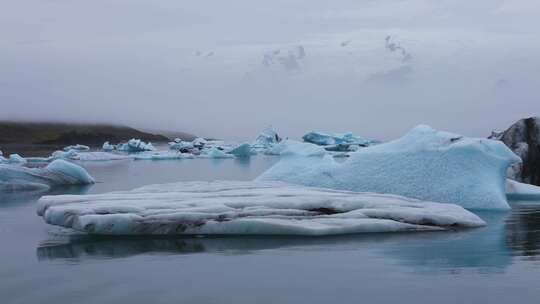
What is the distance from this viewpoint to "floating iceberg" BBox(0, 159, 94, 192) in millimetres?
18094

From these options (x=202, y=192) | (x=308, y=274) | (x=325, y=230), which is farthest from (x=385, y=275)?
(x=202, y=192)

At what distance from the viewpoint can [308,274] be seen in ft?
21.7

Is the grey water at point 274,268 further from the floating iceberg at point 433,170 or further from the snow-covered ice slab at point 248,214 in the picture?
the floating iceberg at point 433,170

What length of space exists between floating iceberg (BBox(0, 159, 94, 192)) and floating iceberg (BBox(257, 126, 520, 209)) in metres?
8.46

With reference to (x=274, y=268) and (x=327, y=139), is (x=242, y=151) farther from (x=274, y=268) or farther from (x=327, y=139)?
(x=274, y=268)

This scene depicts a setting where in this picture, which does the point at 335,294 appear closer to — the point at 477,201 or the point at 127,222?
the point at 127,222

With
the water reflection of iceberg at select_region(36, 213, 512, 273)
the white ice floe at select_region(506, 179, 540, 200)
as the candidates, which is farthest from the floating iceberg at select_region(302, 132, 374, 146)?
the water reflection of iceberg at select_region(36, 213, 512, 273)

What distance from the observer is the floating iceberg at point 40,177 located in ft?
59.4

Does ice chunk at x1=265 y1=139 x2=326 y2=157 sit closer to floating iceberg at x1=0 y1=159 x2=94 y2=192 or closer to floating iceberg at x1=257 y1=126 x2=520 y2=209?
floating iceberg at x1=257 y1=126 x2=520 y2=209

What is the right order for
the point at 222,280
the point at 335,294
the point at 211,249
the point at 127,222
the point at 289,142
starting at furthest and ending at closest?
the point at 289,142, the point at 127,222, the point at 211,249, the point at 222,280, the point at 335,294

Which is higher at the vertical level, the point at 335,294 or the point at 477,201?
the point at 477,201

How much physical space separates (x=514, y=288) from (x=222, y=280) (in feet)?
8.74

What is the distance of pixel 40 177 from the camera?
61.6 ft

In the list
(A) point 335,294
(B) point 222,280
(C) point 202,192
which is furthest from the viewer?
(C) point 202,192
